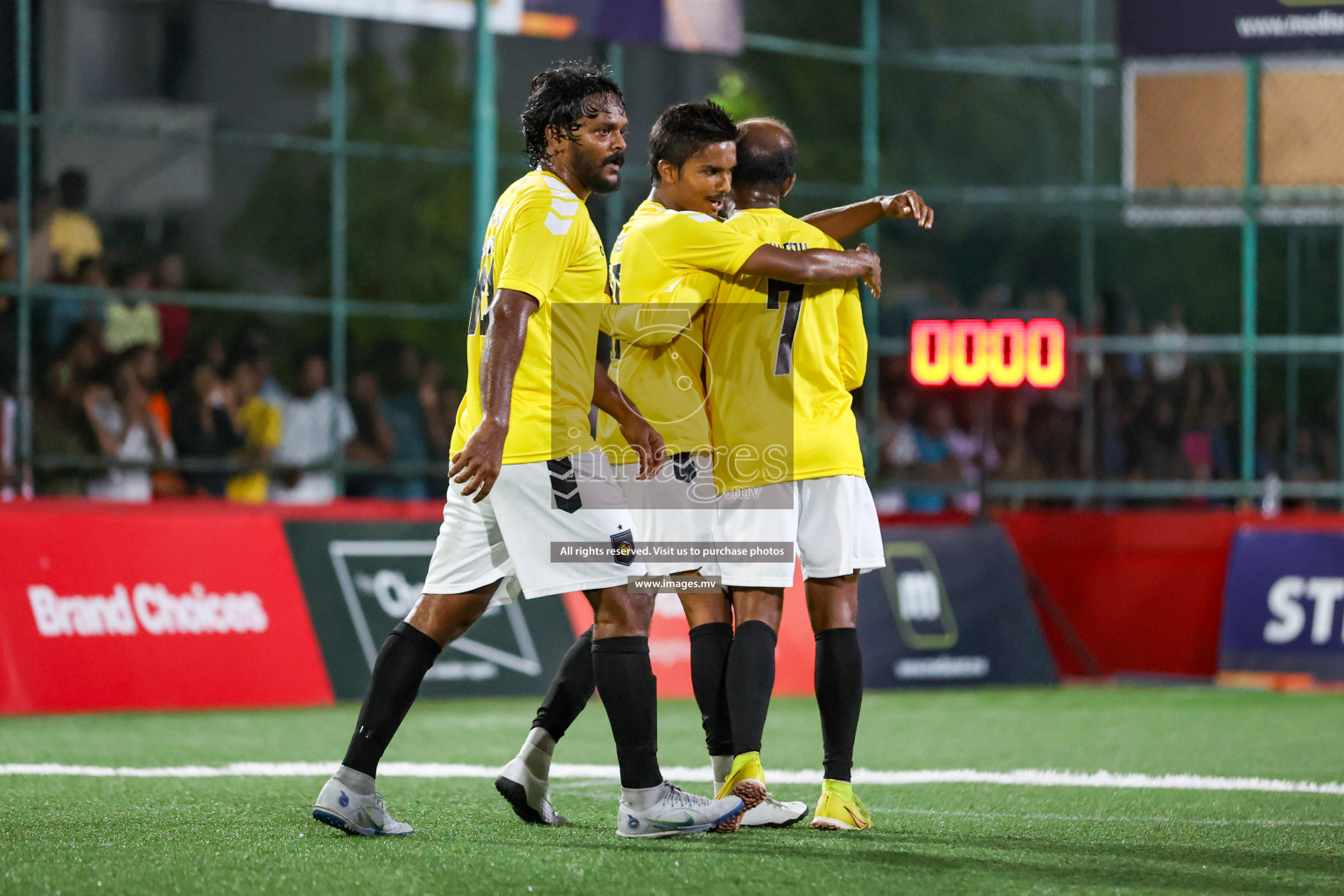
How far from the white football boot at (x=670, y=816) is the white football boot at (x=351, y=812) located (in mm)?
677

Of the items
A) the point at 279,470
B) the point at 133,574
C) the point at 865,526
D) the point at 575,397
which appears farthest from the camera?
the point at 279,470

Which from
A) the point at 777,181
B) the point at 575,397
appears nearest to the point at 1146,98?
the point at 777,181

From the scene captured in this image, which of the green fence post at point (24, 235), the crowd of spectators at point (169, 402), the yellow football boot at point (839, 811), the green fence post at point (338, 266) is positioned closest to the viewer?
the yellow football boot at point (839, 811)

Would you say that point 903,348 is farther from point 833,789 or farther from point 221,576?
point 833,789

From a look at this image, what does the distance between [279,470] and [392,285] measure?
12417mm

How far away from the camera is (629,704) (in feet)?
16.5

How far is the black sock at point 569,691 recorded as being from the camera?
18.4ft

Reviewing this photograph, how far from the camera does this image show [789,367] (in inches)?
221

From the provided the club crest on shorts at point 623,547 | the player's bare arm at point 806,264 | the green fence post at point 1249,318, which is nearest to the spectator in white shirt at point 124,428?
the player's bare arm at point 806,264

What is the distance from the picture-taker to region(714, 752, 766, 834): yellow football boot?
17.6 feet

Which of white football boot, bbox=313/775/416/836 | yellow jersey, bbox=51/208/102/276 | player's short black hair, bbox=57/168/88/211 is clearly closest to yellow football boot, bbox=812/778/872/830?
white football boot, bbox=313/775/416/836

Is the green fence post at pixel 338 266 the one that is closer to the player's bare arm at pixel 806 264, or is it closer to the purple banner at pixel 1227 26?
the purple banner at pixel 1227 26

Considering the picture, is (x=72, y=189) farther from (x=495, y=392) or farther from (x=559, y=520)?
(x=559, y=520)

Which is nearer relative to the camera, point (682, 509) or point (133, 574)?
point (682, 509)
